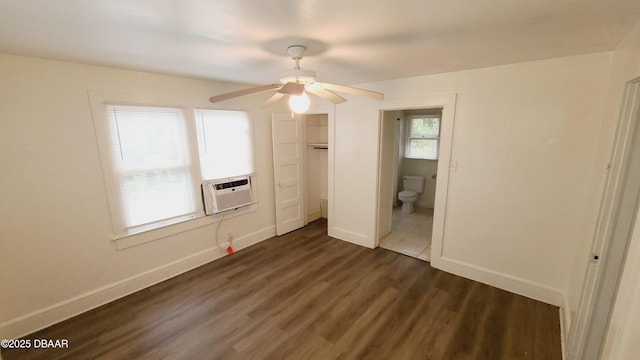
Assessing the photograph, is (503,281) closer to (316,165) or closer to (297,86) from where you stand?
(297,86)

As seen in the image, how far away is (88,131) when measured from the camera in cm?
228

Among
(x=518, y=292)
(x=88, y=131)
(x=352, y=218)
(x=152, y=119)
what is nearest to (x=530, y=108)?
(x=518, y=292)

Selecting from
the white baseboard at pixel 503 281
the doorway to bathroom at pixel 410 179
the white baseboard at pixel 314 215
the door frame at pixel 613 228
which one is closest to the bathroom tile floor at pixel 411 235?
the doorway to bathroom at pixel 410 179

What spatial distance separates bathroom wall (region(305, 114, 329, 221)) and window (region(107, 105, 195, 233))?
83.4 inches

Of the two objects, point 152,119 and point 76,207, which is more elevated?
point 152,119

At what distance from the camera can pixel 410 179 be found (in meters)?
5.42

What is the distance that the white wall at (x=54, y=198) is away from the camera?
1988 millimetres

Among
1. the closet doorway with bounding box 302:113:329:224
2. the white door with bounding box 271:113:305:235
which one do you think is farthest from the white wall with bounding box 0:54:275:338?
the closet doorway with bounding box 302:113:329:224

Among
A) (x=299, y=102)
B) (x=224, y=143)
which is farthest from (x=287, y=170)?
(x=299, y=102)

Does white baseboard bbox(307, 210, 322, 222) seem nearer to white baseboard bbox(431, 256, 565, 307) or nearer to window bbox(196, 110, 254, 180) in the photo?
window bbox(196, 110, 254, 180)

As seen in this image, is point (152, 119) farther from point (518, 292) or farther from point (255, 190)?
point (518, 292)

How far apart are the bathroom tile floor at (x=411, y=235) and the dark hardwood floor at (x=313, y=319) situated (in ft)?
1.35

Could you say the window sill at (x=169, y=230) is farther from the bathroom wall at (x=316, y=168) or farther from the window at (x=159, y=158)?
the bathroom wall at (x=316, y=168)

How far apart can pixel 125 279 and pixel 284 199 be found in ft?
7.17
